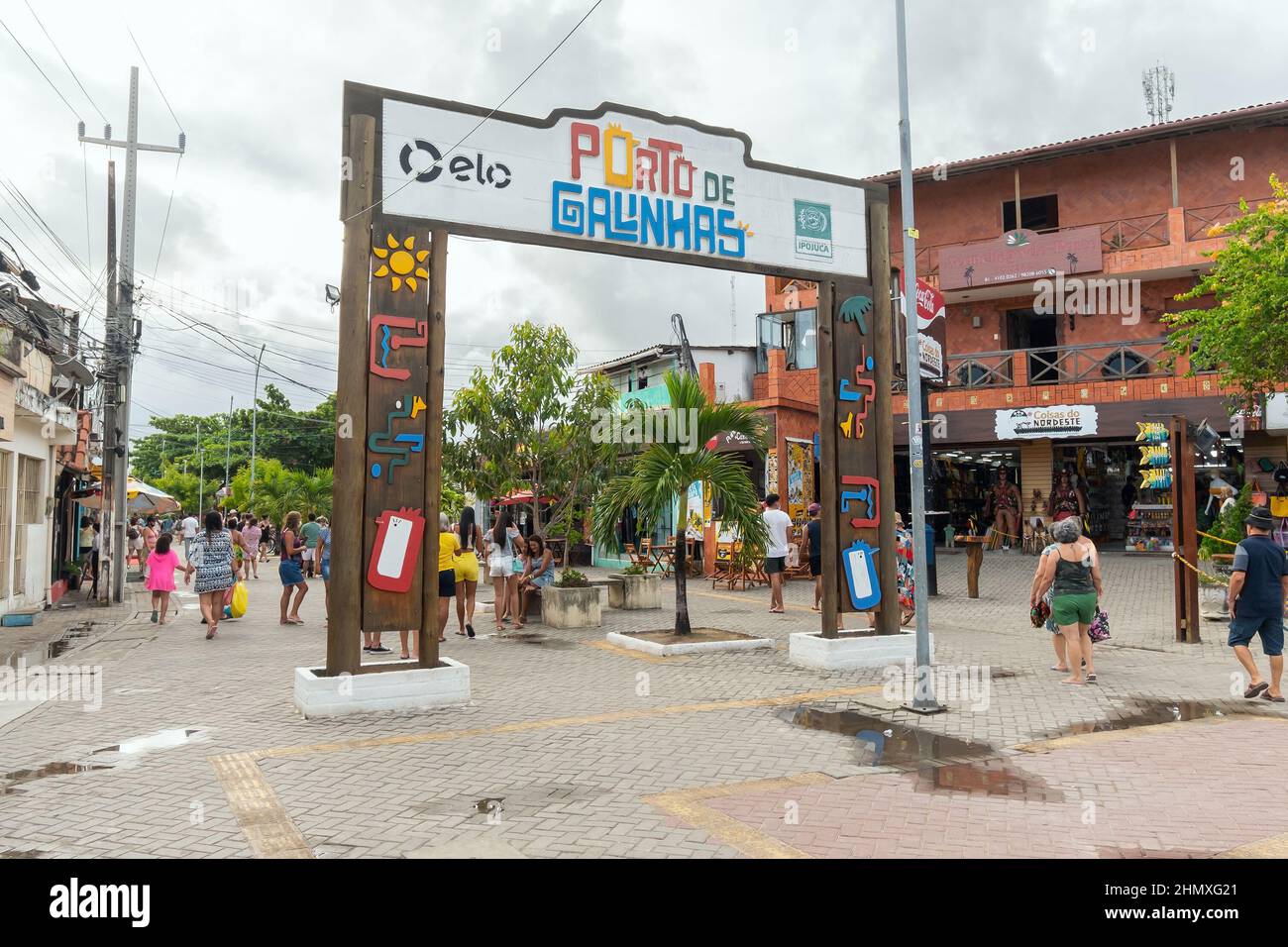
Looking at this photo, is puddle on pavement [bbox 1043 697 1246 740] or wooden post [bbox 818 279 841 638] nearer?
puddle on pavement [bbox 1043 697 1246 740]

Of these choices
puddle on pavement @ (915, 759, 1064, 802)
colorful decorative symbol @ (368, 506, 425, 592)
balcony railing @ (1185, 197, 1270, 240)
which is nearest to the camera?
puddle on pavement @ (915, 759, 1064, 802)

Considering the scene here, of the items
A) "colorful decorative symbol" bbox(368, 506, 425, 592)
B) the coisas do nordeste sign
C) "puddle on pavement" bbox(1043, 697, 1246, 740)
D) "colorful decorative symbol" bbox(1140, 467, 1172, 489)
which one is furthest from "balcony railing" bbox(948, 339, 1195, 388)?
"colorful decorative symbol" bbox(368, 506, 425, 592)

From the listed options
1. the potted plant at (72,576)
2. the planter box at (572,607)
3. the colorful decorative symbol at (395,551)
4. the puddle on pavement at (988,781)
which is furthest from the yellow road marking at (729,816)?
the potted plant at (72,576)

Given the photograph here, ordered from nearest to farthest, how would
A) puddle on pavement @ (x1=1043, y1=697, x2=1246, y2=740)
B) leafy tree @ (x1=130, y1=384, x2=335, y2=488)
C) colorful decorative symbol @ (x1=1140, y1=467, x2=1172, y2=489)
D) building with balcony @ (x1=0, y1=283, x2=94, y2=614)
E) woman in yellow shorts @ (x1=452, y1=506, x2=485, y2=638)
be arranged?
puddle on pavement @ (x1=1043, y1=697, x2=1246, y2=740), woman in yellow shorts @ (x1=452, y1=506, x2=485, y2=638), building with balcony @ (x1=0, y1=283, x2=94, y2=614), colorful decorative symbol @ (x1=1140, y1=467, x2=1172, y2=489), leafy tree @ (x1=130, y1=384, x2=335, y2=488)

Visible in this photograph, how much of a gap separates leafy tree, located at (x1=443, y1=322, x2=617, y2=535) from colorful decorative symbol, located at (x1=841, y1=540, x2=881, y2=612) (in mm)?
5863

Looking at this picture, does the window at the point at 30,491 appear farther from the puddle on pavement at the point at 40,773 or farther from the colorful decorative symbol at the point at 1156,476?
the colorful decorative symbol at the point at 1156,476

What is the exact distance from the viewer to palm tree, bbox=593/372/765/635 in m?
10.8

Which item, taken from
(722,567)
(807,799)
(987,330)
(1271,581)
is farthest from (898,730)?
(987,330)

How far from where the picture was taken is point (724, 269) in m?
9.42

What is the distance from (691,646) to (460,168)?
18.4 feet

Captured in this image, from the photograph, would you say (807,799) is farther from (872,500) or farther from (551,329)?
(551,329)

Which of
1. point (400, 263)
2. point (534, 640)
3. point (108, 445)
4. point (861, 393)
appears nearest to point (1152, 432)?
point (861, 393)

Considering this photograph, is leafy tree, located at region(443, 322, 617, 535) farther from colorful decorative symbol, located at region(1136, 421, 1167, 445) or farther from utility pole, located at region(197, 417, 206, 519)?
utility pole, located at region(197, 417, 206, 519)

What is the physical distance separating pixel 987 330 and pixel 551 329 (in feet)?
51.1
